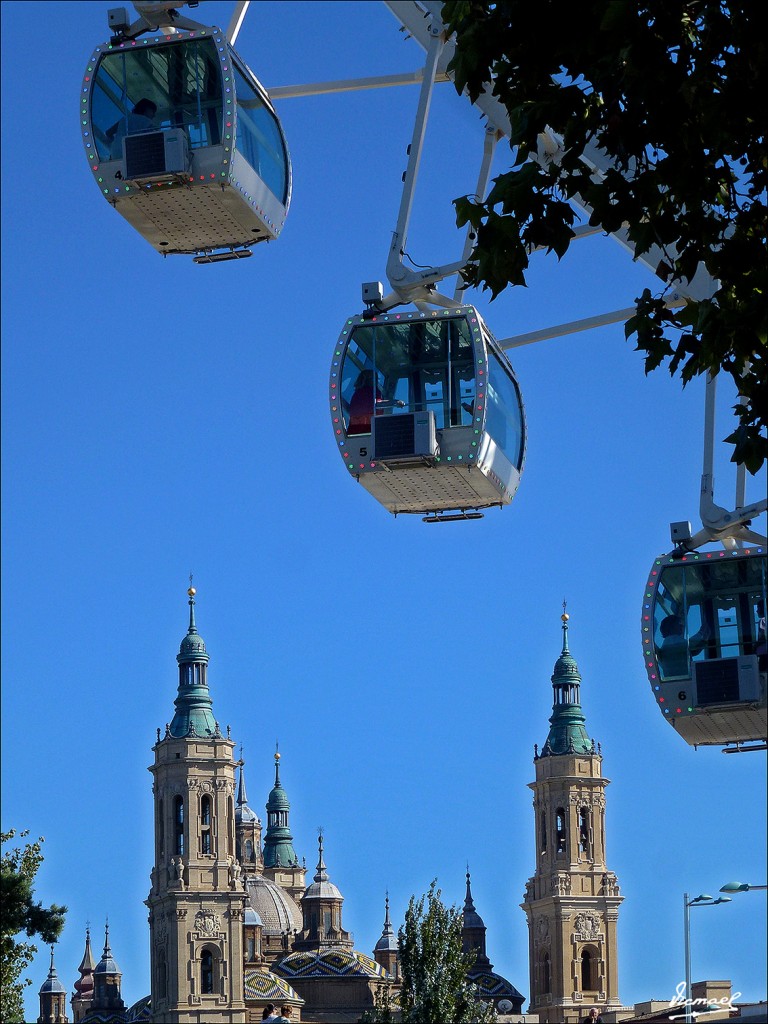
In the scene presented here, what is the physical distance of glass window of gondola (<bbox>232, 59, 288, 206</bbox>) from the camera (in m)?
27.9

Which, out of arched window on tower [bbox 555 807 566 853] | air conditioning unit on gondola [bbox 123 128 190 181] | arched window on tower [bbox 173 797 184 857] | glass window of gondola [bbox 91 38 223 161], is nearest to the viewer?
air conditioning unit on gondola [bbox 123 128 190 181]

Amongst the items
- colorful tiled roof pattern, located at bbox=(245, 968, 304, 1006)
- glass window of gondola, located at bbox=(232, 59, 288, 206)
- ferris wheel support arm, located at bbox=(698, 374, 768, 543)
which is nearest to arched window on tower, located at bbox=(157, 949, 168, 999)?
colorful tiled roof pattern, located at bbox=(245, 968, 304, 1006)

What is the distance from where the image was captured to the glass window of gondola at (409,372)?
95.2 ft

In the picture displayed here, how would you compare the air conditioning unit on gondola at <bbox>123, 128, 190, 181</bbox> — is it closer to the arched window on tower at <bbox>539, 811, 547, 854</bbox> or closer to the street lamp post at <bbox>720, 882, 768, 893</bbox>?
the street lamp post at <bbox>720, 882, 768, 893</bbox>

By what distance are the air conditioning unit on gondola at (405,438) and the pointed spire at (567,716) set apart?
116m

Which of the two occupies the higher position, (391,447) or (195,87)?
(195,87)

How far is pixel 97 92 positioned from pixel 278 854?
154m

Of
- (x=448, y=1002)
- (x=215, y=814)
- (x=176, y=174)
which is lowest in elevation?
(x=448, y=1002)

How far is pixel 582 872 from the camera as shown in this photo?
143 m

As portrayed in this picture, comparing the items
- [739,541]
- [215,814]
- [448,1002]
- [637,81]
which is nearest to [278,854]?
[215,814]

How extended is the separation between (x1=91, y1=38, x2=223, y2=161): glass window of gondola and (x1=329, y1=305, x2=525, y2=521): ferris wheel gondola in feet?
11.2

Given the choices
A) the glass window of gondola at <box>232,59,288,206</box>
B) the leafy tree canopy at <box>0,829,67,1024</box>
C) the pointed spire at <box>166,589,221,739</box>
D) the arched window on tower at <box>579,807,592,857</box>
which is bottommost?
the leafy tree canopy at <box>0,829,67,1024</box>

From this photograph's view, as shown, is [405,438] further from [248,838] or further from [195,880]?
[248,838]

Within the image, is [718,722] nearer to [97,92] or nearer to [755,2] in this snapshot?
[97,92]
